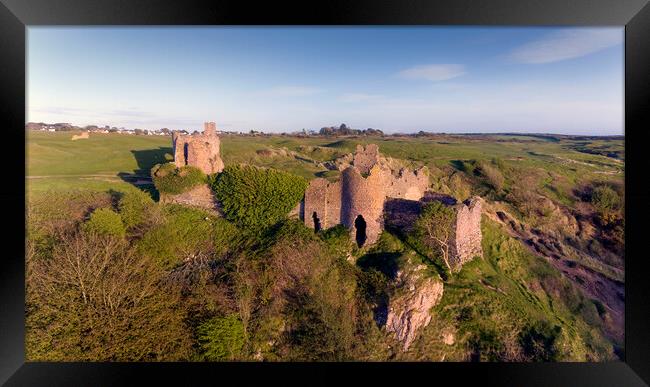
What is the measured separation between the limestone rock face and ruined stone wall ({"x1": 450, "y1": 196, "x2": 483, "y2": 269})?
6.79 feet

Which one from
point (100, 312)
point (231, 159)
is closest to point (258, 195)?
point (100, 312)

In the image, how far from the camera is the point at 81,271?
9391 mm

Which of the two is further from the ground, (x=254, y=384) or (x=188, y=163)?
(x=188, y=163)

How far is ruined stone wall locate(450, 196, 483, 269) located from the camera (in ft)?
40.7

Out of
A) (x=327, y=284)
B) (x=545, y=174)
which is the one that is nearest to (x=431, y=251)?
(x=327, y=284)

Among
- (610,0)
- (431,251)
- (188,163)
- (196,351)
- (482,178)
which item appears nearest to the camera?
(610,0)

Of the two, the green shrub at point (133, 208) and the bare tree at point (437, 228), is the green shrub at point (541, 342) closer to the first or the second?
the bare tree at point (437, 228)

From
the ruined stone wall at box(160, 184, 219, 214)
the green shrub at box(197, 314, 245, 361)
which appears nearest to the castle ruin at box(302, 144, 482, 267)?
the ruined stone wall at box(160, 184, 219, 214)

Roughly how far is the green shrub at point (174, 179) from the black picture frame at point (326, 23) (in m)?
9.70

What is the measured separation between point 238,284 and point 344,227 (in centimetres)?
468

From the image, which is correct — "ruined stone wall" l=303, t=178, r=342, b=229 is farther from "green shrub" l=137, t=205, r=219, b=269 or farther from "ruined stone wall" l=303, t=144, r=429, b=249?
"green shrub" l=137, t=205, r=219, b=269

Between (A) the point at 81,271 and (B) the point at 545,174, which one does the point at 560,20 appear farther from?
(B) the point at 545,174

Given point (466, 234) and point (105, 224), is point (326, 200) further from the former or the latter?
point (105, 224)

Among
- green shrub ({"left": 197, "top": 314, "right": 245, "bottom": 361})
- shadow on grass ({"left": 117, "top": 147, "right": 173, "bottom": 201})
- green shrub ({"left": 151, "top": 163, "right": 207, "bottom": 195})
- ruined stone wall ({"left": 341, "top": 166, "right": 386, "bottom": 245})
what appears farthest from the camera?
shadow on grass ({"left": 117, "top": 147, "right": 173, "bottom": 201})
